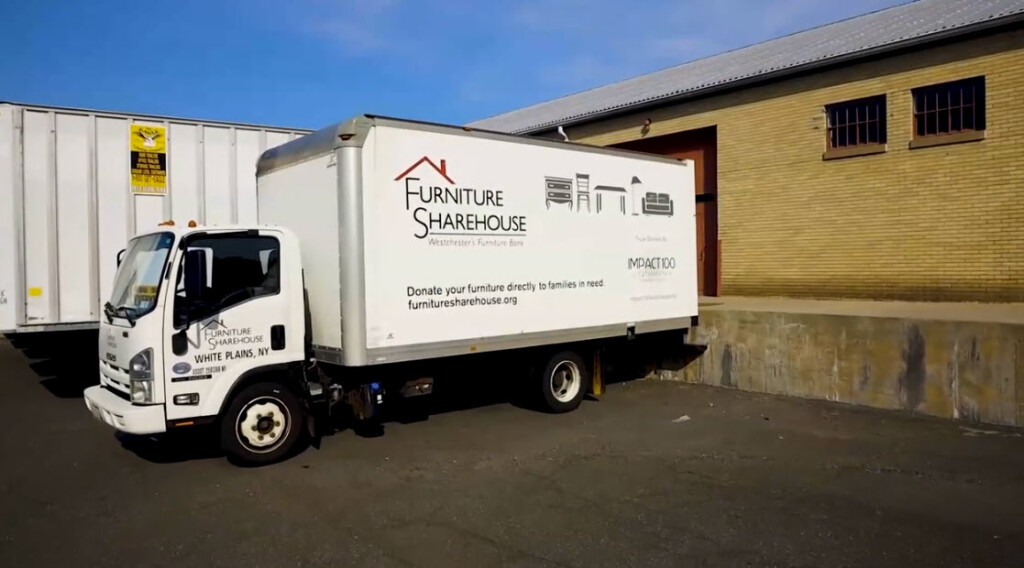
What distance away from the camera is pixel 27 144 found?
32.1ft

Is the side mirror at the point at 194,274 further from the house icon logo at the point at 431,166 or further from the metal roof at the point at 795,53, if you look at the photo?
the metal roof at the point at 795,53

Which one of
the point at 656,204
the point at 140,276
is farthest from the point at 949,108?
the point at 140,276

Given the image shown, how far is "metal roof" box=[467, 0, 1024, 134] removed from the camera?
1235 centimetres

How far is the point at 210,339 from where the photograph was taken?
682 cm

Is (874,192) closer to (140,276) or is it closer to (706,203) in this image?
(706,203)

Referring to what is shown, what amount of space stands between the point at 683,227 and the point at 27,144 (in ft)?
29.0

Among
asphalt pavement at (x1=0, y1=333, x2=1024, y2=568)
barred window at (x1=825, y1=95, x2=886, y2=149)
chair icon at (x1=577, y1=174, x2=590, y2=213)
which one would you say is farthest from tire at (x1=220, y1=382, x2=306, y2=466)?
barred window at (x1=825, y1=95, x2=886, y2=149)

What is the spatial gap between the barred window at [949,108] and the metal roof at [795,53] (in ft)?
2.73

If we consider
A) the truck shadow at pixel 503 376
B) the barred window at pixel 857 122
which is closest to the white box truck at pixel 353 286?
the truck shadow at pixel 503 376

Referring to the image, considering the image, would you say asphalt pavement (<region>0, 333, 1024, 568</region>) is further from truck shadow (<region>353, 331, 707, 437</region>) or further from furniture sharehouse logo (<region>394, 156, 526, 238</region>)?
furniture sharehouse logo (<region>394, 156, 526, 238</region>)

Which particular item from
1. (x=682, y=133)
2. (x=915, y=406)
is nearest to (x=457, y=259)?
(x=915, y=406)

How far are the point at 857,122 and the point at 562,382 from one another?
8.07 meters

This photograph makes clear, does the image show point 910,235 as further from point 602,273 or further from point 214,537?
point 214,537

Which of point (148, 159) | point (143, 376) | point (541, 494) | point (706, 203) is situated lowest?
point (541, 494)
